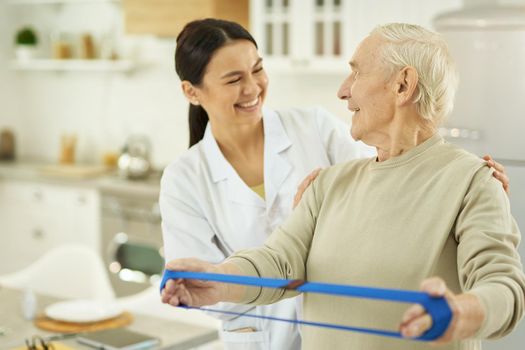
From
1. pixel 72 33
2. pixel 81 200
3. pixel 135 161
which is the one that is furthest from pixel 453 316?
pixel 72 33

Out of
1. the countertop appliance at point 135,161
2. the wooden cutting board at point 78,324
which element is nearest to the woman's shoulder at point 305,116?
the wooden cutting board at point 78,324

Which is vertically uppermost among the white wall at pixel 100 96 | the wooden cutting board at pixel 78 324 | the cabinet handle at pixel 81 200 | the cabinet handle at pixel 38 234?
the white wall at pixel 100 96

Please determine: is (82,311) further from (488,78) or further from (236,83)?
(488,78)

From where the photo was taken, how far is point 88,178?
5660 millimetres

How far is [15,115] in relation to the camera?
22.0ft

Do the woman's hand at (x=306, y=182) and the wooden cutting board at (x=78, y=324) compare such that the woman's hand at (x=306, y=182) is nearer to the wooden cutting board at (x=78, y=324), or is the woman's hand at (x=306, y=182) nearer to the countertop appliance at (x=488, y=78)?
the wooden cutting board at (x=78, y=324)

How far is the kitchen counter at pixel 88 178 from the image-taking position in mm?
5152

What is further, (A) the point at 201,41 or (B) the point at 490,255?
(A) the point at 201,41

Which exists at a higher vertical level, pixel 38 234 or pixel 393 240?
pixel 393 240

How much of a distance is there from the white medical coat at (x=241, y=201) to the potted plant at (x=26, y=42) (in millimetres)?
4341

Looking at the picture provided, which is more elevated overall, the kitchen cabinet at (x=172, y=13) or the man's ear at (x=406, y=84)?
the man's ear at (x=406, y=84)

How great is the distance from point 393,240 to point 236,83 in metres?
0.76

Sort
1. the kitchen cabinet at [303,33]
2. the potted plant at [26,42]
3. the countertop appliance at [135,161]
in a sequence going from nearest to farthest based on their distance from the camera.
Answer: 1. the kitchen cabinet at [303,33]
2. the countertop appliance at [135,161]
3. the potted plant at [26,42]

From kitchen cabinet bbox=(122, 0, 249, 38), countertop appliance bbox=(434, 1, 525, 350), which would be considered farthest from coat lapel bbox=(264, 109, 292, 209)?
kitchen cabinet bbox=(122, 0, 249, 38)
